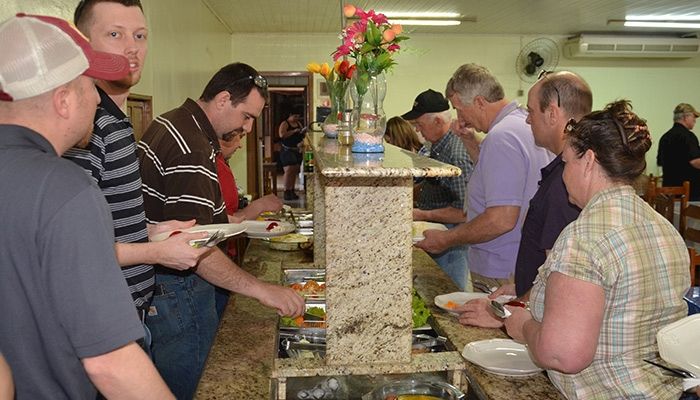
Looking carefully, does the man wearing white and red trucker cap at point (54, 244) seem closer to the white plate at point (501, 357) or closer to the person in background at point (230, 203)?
the white plate at point (501, 357)

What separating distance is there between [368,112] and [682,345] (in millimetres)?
1185

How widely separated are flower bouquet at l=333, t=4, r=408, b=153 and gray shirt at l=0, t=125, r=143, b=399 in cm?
109

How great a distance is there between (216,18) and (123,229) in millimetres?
6413

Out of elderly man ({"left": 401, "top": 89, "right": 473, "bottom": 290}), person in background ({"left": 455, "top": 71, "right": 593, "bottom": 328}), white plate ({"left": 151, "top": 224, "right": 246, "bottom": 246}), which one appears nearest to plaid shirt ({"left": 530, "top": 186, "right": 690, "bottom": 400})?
person in background ({"left": 455, "top": 71, "right": 593, "bottom": 328})

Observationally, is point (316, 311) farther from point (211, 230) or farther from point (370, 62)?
point (370, 62)

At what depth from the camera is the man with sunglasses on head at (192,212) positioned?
2.08 m

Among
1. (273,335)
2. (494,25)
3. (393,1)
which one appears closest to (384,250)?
(273,335)

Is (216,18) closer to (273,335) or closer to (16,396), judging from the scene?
(273,335)

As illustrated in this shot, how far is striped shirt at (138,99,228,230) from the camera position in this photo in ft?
6.82

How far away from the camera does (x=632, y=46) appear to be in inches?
340

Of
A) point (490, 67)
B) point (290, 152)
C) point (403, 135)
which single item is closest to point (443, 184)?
point (403, 135)

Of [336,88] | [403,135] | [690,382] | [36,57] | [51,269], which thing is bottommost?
[690,382]

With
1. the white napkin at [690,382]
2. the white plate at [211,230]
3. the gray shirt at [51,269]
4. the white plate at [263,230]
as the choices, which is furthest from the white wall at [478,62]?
the gray shirt at [51,269]

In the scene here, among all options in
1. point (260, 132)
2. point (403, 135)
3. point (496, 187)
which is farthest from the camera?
point (260, 132)
